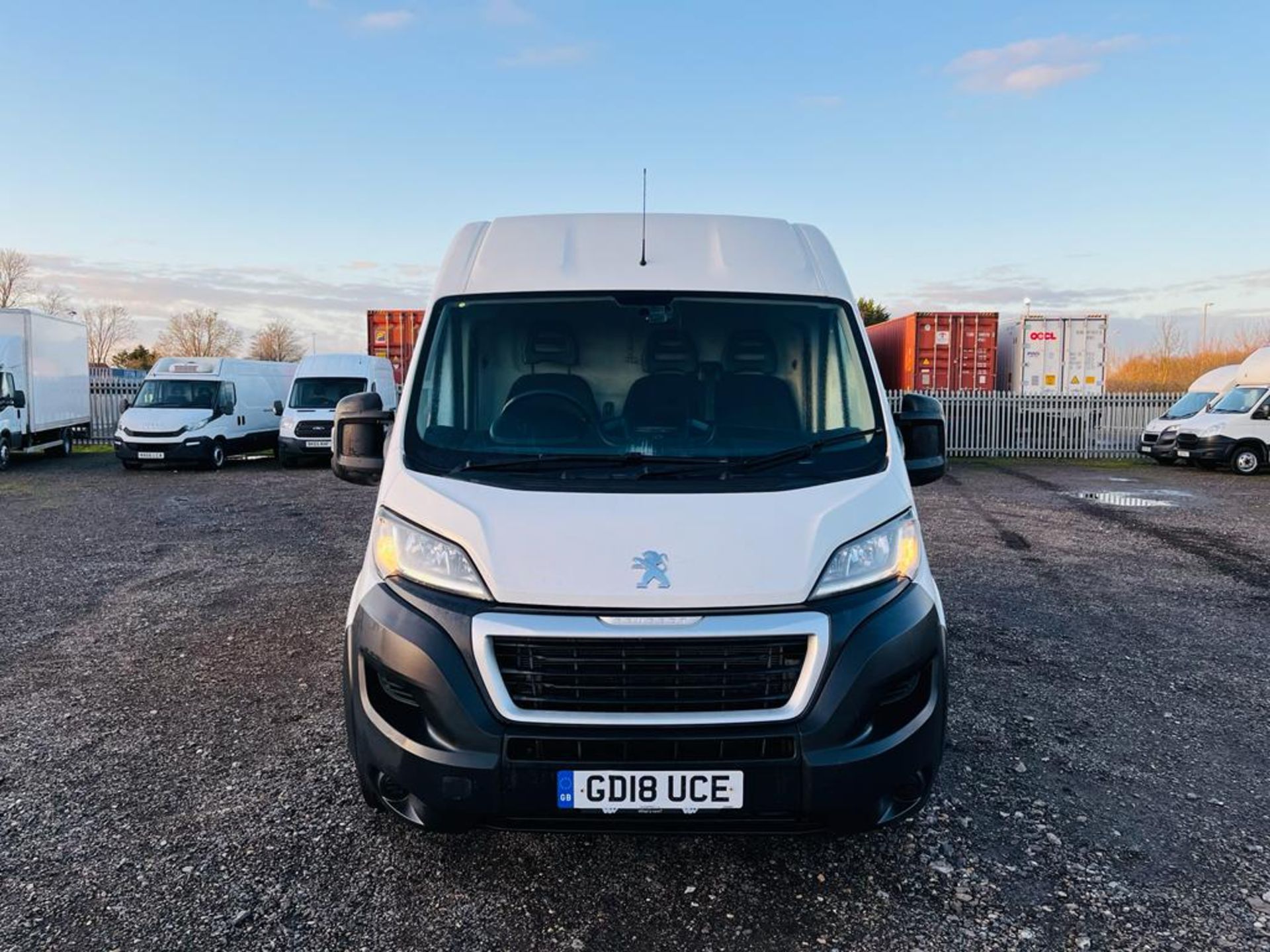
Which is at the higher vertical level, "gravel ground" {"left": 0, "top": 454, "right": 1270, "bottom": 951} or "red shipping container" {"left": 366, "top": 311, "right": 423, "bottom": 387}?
"red shipping container" {"left": 366, "top": 311, "right": 423, "bottom": 387}

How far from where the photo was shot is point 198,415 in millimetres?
18312

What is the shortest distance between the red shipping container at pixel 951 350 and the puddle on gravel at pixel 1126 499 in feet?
27.9

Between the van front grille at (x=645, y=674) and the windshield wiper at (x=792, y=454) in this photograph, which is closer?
the van front grille at (x=645, y=674)

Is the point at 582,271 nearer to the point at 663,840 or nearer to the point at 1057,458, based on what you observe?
the point at 663,840

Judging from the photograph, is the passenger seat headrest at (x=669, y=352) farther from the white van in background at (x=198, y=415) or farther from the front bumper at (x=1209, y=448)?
the front bumper at (x=1209, y=448)

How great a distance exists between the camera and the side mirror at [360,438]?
156 inches

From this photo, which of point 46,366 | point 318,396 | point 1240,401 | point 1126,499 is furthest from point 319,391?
point 1240,401

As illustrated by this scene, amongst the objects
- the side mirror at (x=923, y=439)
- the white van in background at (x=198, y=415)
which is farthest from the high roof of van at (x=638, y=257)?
the white van in background at (x=198, y=415)

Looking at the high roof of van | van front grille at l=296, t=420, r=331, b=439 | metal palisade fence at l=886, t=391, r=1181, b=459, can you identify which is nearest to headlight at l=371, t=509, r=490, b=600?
the high roof of van

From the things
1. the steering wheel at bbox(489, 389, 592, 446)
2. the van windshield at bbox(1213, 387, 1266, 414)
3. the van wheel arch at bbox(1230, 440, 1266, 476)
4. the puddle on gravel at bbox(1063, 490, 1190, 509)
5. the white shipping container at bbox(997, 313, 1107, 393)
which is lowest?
the puddle on gravel at bbox(1063, 490, 1190, 509)

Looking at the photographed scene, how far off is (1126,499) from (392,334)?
17063 mm

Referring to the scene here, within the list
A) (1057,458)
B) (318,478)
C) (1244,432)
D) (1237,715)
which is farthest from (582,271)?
(1057,458)

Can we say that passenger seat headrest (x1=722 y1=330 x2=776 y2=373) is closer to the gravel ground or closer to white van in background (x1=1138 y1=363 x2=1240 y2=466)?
the gravel ground

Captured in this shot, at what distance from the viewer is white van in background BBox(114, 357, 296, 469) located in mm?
17734
